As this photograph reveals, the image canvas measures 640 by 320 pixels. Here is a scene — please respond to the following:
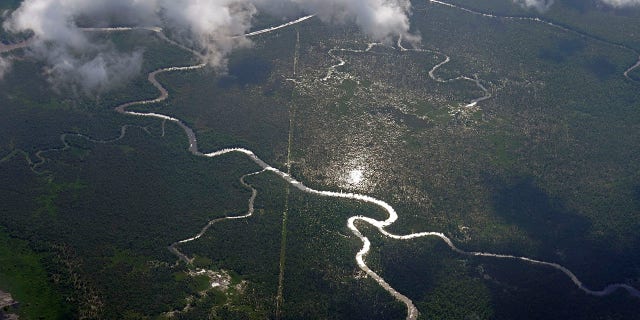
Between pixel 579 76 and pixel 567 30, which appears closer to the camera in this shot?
pixel 579 76

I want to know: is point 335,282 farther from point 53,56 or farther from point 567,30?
point 567,30

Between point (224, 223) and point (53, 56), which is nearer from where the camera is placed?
point (224, 223)

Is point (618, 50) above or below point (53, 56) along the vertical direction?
above

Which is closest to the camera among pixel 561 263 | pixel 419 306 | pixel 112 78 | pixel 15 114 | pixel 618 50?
pixel 419 306

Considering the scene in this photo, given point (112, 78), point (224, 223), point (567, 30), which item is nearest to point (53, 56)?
point (112, 78)

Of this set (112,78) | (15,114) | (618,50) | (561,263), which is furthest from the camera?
(618,50)

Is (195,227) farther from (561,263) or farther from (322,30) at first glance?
(322,30)

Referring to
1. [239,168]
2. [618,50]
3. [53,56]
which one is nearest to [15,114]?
[53,56]

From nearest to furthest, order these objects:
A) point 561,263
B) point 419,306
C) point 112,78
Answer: point 419,306 < point 561,263 < point 112,78

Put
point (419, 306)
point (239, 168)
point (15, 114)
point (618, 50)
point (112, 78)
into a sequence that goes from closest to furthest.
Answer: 1. point (419, 306)
2. point (239, 168)
3. point (15, 114)
4. point (112, 78)
5. point (618, 50)
